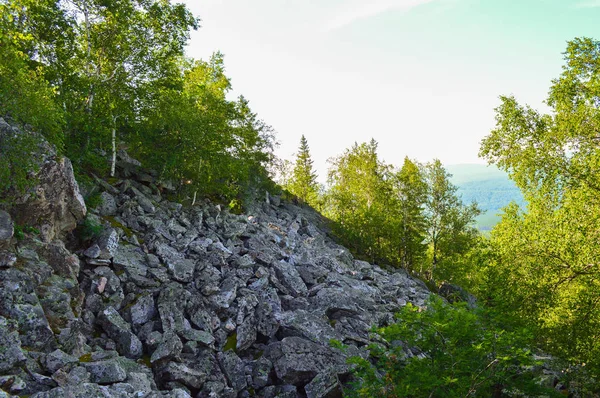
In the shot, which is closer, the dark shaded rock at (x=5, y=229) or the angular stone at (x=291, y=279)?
the dark shaded rock at (x=5, y=229)

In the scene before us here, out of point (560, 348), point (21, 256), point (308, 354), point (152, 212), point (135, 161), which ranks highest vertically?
point (135, 161)

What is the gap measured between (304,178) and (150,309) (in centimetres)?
5545

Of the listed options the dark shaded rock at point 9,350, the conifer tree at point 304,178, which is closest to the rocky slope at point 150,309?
the dark shaded rock at point 9,350

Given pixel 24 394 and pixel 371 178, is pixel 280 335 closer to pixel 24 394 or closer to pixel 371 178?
pixel 24 394

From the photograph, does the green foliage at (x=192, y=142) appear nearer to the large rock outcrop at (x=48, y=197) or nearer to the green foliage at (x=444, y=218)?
the large rock outcrop at (x=48, y=197)

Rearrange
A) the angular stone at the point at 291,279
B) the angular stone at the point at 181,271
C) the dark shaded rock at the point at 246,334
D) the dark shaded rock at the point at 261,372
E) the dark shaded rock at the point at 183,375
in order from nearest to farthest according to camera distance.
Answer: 1. the dark shaded rock at the point at 183,375
2. the dark shaded rock at the point at 261,372
3. the dark shaded rock at the point at 246,334
4. the angular stone at the point at 181,271
5. the angular stone at the point at 291,279

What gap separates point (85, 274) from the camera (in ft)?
49.5

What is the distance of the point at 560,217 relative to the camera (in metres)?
15.8

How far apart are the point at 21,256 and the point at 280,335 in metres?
10.4

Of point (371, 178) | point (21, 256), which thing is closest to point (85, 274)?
point (21, 256)

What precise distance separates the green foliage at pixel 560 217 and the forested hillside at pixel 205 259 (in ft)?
0.24

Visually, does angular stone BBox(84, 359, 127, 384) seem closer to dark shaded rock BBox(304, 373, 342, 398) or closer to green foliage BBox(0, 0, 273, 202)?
dark shaded rock BBox(304, 373, 342, 398)

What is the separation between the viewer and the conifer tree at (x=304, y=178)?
68938 mm

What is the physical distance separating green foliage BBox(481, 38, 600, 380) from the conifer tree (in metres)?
51.3
